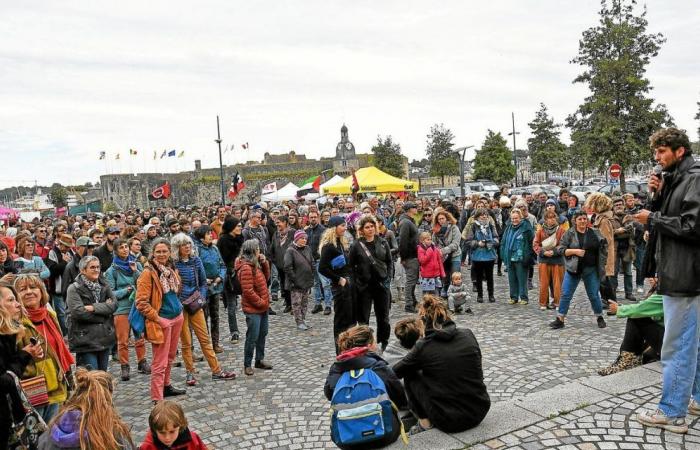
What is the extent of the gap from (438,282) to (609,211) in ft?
9.79

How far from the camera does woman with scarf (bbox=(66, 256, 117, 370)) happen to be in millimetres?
5637

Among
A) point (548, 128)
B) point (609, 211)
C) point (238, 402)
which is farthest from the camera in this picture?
point (548, 128)

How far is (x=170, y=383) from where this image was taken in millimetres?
6387

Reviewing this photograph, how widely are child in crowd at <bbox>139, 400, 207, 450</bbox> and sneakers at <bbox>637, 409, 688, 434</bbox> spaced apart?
322 cm

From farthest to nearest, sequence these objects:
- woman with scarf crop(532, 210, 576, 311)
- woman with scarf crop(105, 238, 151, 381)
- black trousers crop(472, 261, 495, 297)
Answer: black trousers crop(472, 261, 495, 297), woman with scarf crop(532, 210, 576, 311), woman with scarf crop(105, 238, 151, 381)

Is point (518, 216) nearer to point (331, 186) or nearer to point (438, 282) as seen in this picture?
point (438, 282)

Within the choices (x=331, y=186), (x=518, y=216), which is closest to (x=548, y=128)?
(x=331, y=186)

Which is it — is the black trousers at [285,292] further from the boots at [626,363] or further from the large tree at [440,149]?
the large tree at [440,149]

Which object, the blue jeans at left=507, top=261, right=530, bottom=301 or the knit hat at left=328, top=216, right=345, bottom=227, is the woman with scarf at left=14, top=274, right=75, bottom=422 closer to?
the knit hat at left=328, top=216, right=345, bottom=227

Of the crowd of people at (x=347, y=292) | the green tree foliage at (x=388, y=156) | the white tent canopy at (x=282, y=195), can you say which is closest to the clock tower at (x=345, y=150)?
the green tree foliage at (x=388, y=156)

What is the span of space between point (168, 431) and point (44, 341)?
1854 mm

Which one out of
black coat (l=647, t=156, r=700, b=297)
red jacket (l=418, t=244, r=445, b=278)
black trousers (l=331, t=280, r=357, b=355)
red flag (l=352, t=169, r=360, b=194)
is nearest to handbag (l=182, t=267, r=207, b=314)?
black trousers (l=331, t=280, r=357, b=355)

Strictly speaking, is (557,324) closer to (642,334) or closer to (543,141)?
(642,334)

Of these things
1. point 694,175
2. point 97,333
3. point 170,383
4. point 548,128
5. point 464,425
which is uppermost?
point 548,128
